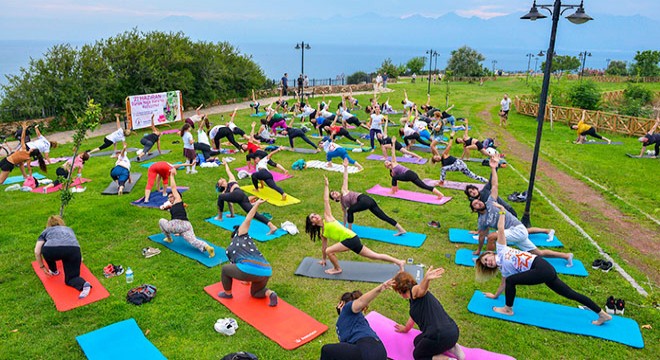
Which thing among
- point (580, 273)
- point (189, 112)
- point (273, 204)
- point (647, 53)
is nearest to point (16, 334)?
point (273, 204)

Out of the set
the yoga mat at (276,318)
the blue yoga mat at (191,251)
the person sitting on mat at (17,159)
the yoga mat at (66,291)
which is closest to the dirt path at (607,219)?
the yoga mat at (276,318)

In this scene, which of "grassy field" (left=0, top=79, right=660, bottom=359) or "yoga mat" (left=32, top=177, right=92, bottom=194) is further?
"yoga mat" (left=32, top=177, right=92, bottom=194)

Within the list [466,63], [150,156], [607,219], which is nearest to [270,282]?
[607,219]

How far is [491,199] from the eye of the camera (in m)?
8.66

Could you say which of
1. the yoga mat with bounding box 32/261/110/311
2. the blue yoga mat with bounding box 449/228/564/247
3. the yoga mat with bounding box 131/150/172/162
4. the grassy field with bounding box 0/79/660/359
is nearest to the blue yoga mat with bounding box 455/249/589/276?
the grassy field with bounding box 0/79/660/359

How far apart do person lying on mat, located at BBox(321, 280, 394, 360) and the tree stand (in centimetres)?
4932

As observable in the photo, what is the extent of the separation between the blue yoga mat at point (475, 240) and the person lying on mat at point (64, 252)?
7.09 metres

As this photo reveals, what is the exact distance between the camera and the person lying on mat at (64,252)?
23.8 feet

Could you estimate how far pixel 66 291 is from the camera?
741 centimetres

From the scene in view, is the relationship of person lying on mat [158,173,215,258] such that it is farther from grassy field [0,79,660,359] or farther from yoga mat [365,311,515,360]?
yoga mat [365,311,515,360]

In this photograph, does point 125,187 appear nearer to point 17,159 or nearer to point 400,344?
point 17,159

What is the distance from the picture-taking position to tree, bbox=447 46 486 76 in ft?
165

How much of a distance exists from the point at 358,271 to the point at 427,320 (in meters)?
2.92

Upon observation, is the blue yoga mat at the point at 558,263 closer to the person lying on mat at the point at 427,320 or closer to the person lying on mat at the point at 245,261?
the person lying on mat at the point at 427,320
